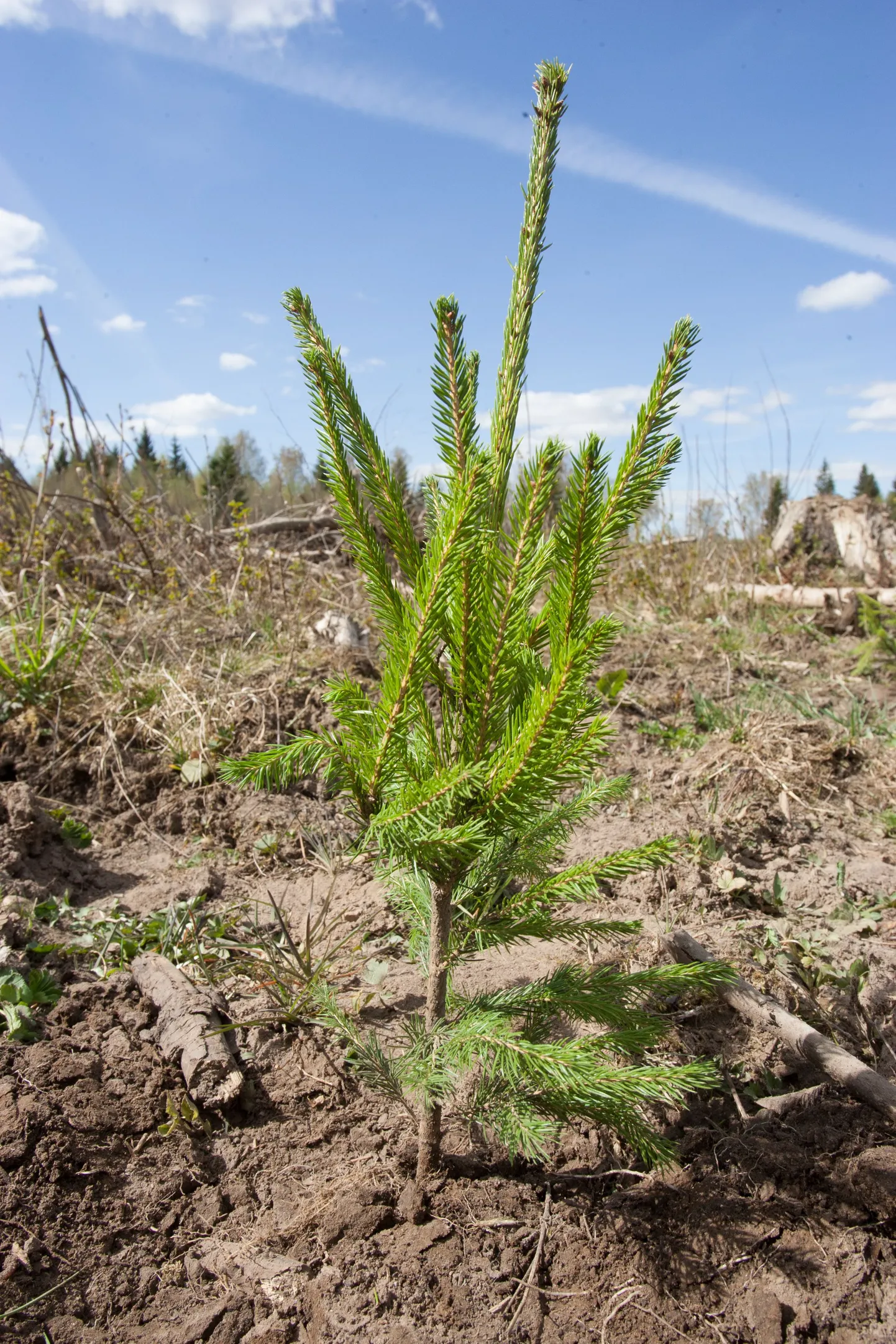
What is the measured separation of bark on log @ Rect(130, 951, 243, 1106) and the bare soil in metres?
0.05

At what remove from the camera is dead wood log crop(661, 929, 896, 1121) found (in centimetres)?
188

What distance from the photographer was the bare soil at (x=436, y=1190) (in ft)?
5.11

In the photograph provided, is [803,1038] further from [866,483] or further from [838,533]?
[866,483]

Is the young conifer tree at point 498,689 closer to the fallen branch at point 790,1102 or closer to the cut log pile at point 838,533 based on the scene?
the fallen branch at point 790,1102

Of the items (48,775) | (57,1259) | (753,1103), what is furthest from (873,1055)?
(48,775)

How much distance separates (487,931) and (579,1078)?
38cm

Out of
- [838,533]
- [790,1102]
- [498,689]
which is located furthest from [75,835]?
[838,533]

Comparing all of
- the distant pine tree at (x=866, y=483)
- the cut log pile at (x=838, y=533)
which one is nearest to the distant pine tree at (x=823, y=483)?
the cut log pile at (x=838, y=533)

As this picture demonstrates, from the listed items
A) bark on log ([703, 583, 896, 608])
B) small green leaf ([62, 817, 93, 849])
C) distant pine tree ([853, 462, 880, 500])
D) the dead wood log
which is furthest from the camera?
distant pine tree ([853, 462, 880, 500])

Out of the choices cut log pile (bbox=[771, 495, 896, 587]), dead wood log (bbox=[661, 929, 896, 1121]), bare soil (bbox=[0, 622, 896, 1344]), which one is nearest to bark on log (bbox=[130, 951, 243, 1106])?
bare soil (bbox=[0, 622, 896, 1344])

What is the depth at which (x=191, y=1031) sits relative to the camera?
2215mm

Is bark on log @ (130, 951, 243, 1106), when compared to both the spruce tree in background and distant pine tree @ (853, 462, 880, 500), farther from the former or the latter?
distant pine tree @ (853, 462, 880, 500)

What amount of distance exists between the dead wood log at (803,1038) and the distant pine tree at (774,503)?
22.9 ft

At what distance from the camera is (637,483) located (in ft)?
4.33
